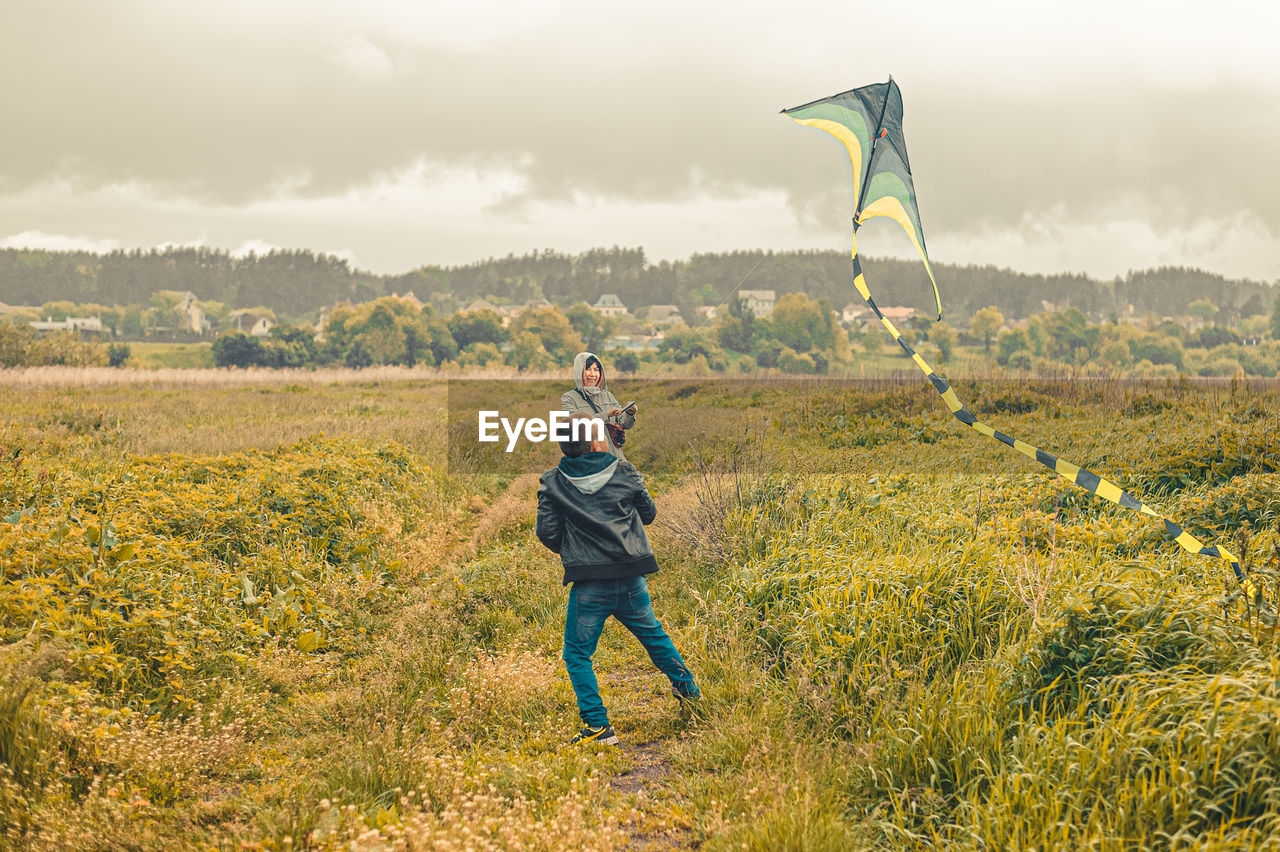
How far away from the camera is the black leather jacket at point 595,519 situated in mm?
4898

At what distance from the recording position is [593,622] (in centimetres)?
496

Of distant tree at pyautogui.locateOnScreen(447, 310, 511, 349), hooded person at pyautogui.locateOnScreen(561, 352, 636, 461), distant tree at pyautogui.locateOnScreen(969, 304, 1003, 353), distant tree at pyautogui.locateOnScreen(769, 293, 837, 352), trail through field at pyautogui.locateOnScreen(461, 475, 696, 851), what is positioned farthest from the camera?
distant tree at pyautogui.locateOnScreen(969, 304, 1003, 353)

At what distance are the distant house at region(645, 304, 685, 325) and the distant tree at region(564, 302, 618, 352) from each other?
22.7 m

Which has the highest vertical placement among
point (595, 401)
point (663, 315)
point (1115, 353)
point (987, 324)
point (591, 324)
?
point (663, 315)

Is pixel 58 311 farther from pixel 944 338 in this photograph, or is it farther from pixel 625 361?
pixel 944 338

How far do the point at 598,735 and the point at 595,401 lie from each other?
7.26 ft

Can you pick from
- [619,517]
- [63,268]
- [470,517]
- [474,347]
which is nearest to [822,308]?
[474,347]

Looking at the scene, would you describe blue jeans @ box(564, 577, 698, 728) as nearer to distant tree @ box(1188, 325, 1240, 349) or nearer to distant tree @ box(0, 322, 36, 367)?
distant tree @ box(0, 322, 36, 367)

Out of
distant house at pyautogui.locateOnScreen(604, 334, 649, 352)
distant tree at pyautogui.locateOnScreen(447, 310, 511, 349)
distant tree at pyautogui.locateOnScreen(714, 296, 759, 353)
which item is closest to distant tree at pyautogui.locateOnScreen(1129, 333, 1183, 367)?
distant tree at pyautogui.locateOnScreen(714, 296, 759, 353)

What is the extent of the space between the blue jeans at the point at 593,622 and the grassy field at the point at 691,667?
0.29 metres

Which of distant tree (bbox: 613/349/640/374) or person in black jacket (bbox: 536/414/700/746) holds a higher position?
distant tree (bbox: 613/349/640/374)

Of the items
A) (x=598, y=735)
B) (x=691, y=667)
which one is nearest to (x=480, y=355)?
(x=691, y=667)

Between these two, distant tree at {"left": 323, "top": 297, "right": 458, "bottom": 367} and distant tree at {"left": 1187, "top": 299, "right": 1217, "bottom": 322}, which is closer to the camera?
distant tree at {"left": 323, "top": 297, "right": 458, "bottom": 367}

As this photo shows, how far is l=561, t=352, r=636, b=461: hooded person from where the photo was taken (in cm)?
523
